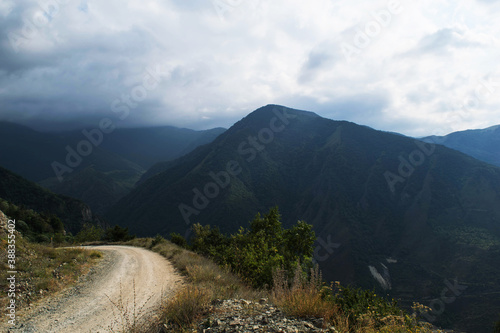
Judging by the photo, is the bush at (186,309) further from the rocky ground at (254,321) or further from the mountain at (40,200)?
the mountain at (40,200)

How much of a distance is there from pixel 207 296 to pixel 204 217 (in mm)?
140698

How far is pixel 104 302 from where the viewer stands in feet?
25.0

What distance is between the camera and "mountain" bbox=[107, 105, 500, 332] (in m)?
88.2

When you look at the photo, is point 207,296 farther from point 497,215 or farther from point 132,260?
point 497,215

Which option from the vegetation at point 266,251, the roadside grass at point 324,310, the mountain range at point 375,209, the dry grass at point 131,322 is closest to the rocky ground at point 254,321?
the roadside grass at point 324,310

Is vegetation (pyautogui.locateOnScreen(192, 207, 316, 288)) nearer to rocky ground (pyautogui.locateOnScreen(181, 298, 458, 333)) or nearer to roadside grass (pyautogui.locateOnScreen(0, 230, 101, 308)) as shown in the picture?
rocky ground (pyautogui.locateOnScreen(181, 298, 458, 333))

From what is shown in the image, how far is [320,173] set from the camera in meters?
178

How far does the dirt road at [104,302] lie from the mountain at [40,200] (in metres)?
103

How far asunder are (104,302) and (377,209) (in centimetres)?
15538

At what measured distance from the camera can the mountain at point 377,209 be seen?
88181 mm

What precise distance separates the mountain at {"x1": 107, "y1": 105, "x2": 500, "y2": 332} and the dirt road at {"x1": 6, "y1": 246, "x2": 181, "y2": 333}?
85.2 metres

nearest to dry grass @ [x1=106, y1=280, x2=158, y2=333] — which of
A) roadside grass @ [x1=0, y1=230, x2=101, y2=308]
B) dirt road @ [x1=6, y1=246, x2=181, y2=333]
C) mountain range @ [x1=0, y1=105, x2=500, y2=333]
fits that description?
dirt road @ [x1=6, y1=246, x2=181, y2=333]

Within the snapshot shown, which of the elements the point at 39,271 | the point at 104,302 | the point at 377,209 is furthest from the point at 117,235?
the point at 377,209

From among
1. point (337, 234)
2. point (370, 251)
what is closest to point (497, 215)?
point (370, 251)
